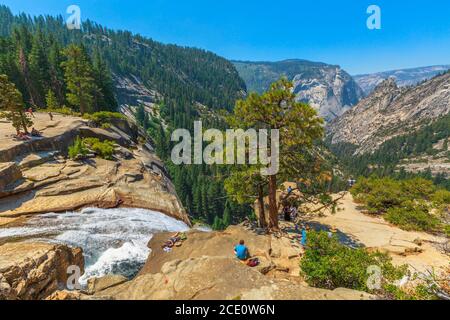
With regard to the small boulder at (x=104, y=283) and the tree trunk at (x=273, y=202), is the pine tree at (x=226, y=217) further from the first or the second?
the small boulder at (x=104, y=283)

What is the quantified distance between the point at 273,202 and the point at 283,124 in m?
6.20

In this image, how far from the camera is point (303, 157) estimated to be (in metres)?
18.8

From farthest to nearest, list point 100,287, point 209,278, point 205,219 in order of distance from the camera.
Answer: point 205,219 → point 100,287 → point 209,278

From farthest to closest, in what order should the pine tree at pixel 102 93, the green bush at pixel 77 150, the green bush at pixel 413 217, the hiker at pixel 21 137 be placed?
the pine tree at pixel 102 93
the green bush at pixel 77 150
the green bush at pixel 413 217
the hiker at pixel 21 137

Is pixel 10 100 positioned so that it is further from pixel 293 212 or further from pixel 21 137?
pixel 293 212


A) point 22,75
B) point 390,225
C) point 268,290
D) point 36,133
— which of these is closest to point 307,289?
point 268,290

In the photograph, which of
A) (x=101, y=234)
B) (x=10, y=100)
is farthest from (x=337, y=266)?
(x=10, y=100)

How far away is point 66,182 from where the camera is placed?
2205 centimetres

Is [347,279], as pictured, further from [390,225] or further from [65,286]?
[390,225]

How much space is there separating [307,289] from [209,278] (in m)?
3.53

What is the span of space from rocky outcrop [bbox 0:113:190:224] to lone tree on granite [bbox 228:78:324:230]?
10.9 meters

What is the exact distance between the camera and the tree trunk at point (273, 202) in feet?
61.9

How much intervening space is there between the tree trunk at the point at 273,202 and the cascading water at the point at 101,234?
341 inches

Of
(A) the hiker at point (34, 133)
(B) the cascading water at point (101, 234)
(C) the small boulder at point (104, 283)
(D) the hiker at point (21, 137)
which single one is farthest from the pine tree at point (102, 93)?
(C) the small boulder at point (104, 283)
